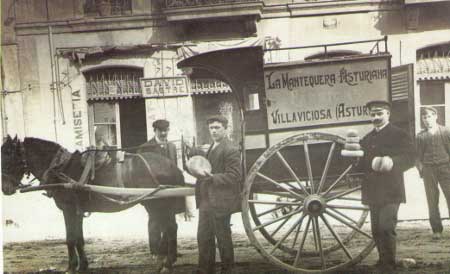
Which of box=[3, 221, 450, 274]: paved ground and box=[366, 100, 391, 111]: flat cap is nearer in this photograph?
box=[366, 100, 391, 111]: flat cap

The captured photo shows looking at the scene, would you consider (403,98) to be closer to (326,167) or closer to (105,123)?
(326,167)

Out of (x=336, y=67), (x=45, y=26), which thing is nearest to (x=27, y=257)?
(x=45, y=26)

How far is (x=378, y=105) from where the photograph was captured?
338 cm

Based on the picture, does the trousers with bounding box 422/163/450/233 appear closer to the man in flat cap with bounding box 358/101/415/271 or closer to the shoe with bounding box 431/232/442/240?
the shoe with bounding box 431/232/442/240

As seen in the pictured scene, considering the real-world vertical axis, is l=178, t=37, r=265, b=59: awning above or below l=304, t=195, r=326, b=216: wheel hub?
above

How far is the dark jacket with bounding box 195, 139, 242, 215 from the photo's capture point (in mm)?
3438

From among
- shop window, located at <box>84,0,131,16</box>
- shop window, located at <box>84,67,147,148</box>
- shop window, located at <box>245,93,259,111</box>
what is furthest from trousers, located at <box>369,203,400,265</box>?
shop window, located at <box>84,0,131,16</box>

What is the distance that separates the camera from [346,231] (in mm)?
3881

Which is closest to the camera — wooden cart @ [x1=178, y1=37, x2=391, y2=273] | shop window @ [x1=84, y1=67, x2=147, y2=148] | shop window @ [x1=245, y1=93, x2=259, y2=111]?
wooden cart @ [x1=178, y1=37, x2=391, y2=273]

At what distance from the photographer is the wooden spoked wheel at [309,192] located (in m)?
3.27

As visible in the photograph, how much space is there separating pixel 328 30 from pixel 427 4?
86 centimetres

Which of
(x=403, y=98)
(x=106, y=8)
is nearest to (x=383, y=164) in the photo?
(x=403, y=98)

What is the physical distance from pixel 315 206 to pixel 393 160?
0.70m

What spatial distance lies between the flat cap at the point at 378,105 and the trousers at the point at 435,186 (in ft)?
2.70
